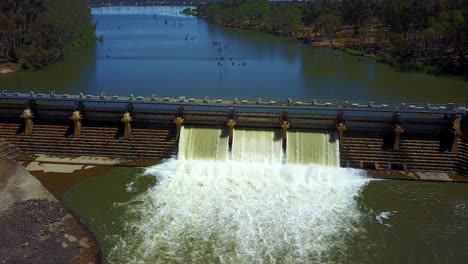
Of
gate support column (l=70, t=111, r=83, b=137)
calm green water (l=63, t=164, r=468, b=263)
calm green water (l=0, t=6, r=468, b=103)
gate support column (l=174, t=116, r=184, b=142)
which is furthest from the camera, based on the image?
calm green water (l=0, t=6, r=468, b=103)

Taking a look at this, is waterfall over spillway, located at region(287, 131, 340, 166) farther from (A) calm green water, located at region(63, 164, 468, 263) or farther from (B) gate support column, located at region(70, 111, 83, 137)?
(B) gate support column, located at region(70, 111, 83, 137)

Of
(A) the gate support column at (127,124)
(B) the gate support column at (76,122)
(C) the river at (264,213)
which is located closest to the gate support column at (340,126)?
(C) the river at (264,213)

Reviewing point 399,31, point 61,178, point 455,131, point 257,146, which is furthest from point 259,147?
point 399,31

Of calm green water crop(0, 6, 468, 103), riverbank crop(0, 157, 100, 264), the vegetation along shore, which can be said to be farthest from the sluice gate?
the vegetation along shore

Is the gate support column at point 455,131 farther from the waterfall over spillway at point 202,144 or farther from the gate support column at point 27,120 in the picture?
the gate support column at point 27,120

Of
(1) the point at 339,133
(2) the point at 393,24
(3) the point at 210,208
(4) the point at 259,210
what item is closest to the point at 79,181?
(3) the point at 210,208

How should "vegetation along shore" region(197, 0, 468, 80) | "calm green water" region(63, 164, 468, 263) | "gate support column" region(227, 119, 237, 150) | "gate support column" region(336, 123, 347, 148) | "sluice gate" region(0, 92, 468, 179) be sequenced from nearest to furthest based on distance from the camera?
"calm green water" region(63, 164, 468, 263) < "sluice gate" region(0, 92, 468, 179) < "gate support column" region(336, 123, 347, 148) < "gate support column" region(227, 119, 237, 150) < "vegetation along shore" region(197, 0, 468, 80)

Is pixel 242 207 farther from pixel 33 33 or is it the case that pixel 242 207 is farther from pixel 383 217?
pixel 33 33
